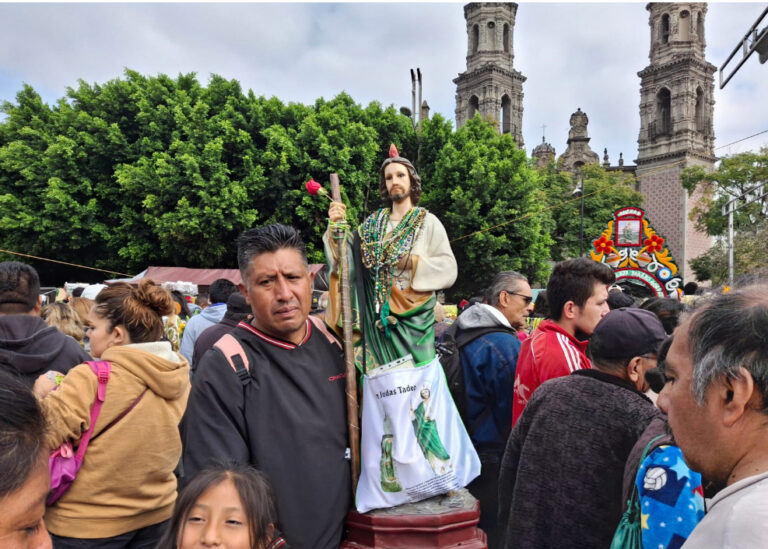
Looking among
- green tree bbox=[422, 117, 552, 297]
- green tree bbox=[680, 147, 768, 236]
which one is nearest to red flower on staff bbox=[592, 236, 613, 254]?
green tree bbox=[422, 117, 552, 297]

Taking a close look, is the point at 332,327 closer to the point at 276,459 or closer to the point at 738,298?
the point at 276,459

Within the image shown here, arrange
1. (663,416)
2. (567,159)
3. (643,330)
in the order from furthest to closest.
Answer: (567,159)
(643,330)
(663,416)

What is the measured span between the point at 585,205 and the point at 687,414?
1581 inches

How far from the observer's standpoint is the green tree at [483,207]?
21875 millimetres

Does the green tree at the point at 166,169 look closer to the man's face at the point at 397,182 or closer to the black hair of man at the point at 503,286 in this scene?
the black hair of man at the point at 503,286

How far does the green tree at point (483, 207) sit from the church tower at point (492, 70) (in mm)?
28484

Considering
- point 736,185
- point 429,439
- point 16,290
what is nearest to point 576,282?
point 429,439

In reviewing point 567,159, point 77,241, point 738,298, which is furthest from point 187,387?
point 567,159

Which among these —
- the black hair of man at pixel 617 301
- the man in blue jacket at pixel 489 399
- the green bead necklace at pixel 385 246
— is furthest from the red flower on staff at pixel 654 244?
the green bead necklace at pixel 385 246

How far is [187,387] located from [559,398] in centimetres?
166

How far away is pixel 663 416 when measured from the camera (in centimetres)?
186

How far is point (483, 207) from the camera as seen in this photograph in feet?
73.6

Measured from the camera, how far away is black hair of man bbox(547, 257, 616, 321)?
9.81ft

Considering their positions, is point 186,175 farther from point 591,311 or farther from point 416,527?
point 416,527
